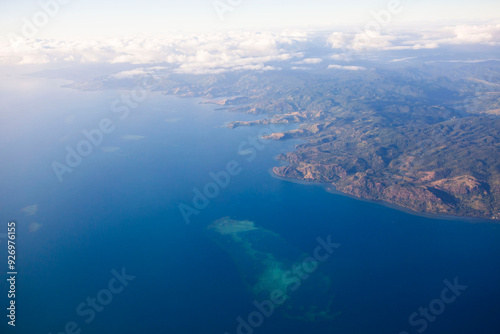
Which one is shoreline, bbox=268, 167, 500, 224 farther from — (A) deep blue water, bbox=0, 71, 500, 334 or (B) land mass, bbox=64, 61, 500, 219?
(A) deep blue water, bbox=0, 71, 500, 334

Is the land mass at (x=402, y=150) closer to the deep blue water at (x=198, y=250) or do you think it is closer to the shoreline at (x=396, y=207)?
the shoreline at (x=396, y=207)

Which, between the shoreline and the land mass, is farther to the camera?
the land mass

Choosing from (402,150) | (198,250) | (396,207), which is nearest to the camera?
(198,250)

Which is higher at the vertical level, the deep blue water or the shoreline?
the deep blue water

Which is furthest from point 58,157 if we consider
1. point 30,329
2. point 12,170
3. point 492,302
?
point 492,302

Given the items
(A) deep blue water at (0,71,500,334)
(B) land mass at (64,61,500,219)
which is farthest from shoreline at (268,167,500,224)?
(A) deep blue water at (0,71,500,334)

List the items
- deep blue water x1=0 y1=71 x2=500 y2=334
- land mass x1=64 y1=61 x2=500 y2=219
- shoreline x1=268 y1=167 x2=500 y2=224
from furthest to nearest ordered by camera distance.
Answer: land mass x1=64 y1=61 x2=500 y2=219
shoreline x1=268 y1=167 x2=500 y2=224
deep blue water x1=0 y1=71 x2=500 y2=334

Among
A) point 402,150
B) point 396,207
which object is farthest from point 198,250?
point 402,150

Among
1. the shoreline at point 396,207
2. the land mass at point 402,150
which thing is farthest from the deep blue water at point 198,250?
the land mass at point 402,150

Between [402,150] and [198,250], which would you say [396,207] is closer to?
[402,150]
